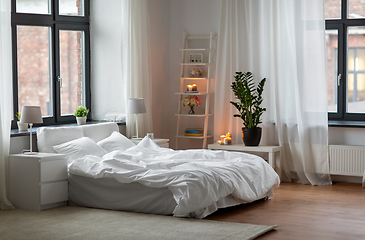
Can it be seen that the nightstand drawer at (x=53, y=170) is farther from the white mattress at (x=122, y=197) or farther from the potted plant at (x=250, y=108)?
the potted plant at (x=250, y=108)

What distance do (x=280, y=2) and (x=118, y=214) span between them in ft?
11.9

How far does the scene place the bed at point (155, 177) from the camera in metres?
4.37

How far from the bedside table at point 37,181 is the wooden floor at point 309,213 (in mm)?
1519

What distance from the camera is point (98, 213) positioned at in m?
4.58

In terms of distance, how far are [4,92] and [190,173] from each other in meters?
2.03

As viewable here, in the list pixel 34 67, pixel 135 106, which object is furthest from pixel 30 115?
pixel 135 106

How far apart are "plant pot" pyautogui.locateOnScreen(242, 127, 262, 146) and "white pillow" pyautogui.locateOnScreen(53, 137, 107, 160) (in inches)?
78.3

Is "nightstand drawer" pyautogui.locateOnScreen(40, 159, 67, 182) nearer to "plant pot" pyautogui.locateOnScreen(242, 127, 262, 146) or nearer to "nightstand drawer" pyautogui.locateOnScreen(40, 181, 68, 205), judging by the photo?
"nightstand drawer" pyautogui.locateOnScreen(40, 181, 68, 205)

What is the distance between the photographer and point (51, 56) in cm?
636

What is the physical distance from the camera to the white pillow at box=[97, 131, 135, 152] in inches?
223

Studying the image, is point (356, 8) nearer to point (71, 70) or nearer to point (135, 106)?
point (135, 106)

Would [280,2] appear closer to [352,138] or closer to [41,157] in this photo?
[352,138]

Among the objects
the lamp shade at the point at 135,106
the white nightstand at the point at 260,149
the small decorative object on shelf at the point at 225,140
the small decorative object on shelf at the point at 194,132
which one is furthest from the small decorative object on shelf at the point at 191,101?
→ the lamp shade at the point at 135,106

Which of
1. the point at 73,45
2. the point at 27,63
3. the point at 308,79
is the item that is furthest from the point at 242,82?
the point at 27,63
